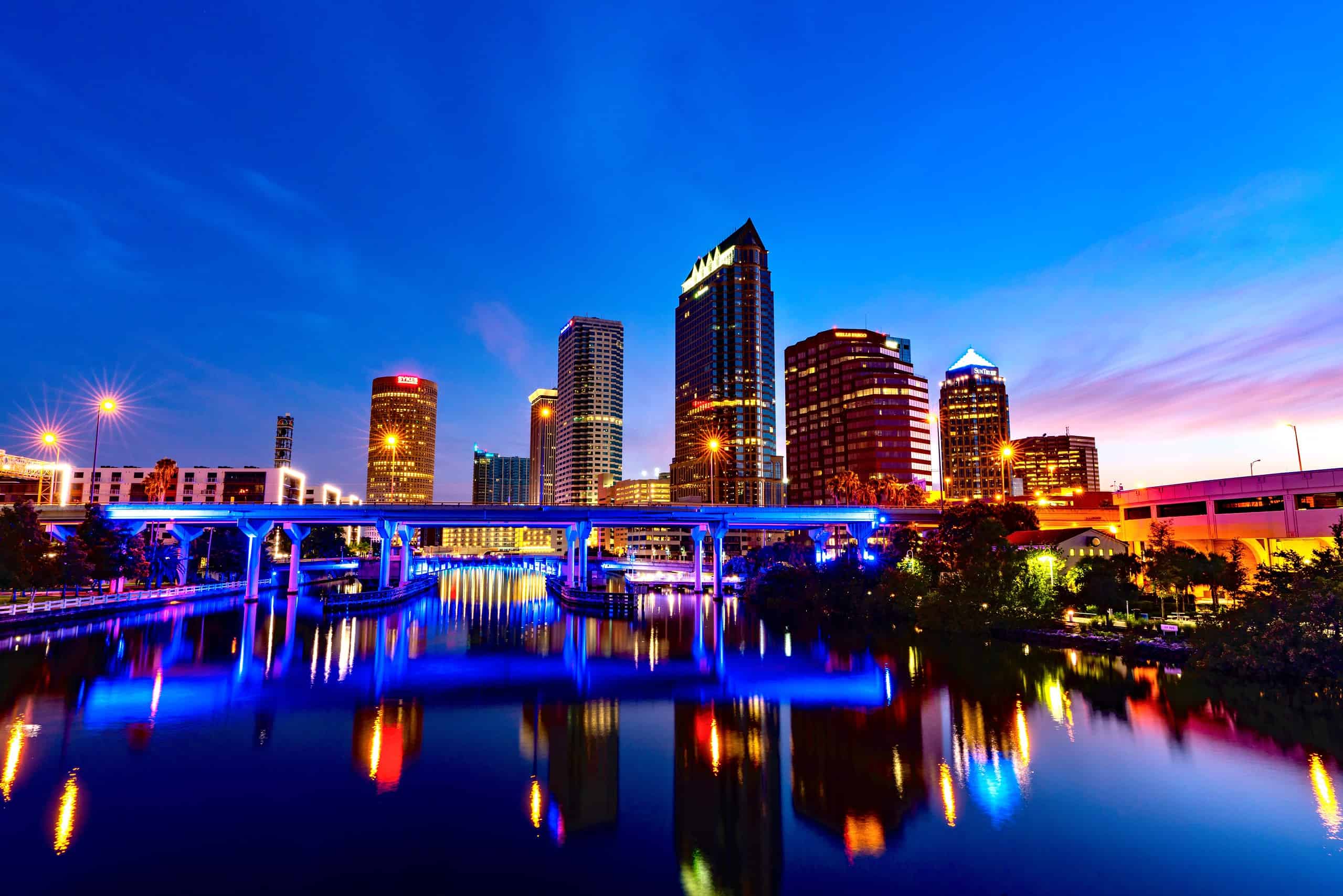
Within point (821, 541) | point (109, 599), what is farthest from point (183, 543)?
point (821, 541)

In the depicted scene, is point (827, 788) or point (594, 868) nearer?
point (594, 868)

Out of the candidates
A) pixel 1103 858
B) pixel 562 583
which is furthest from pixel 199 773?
pixel 562 583

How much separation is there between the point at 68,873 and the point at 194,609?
79.4 meters

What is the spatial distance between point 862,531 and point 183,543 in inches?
4272

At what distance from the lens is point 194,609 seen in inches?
3238

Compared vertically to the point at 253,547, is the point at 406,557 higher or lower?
lower

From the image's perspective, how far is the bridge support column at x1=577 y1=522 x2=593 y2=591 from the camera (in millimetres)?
104188

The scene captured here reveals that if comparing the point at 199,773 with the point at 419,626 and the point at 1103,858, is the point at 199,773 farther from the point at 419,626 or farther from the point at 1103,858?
the point at 419,626

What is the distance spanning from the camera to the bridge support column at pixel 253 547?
9862 cm

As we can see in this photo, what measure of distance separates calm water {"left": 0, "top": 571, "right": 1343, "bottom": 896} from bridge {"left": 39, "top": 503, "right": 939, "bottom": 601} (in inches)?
2131

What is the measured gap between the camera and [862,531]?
117 m

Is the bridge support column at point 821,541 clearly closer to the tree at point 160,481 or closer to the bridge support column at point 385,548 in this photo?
the bridge support column at point 385,548

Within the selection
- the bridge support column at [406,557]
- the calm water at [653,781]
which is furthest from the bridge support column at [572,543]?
the calm water at [653,781]

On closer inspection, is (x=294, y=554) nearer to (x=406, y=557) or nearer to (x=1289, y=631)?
(x=406, y=557)
